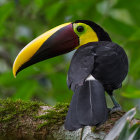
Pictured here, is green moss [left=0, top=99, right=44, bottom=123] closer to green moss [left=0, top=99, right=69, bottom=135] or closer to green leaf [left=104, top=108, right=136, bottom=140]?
green moss [left=0, top=99, right=69, bottom=135]

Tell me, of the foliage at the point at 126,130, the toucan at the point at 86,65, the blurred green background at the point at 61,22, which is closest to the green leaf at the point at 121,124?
the foliage at the point at 126,130

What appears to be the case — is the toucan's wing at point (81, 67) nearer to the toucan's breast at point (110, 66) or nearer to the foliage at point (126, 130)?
the toucan's breast at point (110, 66)

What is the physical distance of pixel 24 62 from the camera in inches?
127

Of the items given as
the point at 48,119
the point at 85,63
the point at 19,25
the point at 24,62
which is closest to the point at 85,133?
the point at 48,119

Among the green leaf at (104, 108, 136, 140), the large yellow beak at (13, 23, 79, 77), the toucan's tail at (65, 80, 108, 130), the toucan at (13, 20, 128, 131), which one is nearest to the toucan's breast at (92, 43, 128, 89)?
the toucan at (13, 20, 128, 131)

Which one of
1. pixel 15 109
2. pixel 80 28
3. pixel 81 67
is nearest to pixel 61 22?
pixel 80 28

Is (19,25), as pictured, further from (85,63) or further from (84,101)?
(84,101)

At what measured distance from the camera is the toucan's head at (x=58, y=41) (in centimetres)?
322

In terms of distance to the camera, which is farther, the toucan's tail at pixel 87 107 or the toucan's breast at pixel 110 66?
the toucan's breast at pixel 110 66

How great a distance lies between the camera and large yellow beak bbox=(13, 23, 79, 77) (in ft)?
10.5

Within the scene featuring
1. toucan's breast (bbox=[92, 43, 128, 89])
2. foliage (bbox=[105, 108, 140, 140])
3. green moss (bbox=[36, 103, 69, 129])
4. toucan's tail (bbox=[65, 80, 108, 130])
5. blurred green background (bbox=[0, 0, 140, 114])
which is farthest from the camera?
blurred green background (bbox=[0, 0, 140, 114])

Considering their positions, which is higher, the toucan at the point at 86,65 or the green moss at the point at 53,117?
the toucan at the point at 86,65

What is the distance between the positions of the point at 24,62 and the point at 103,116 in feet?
3.70

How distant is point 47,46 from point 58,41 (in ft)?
0.42
